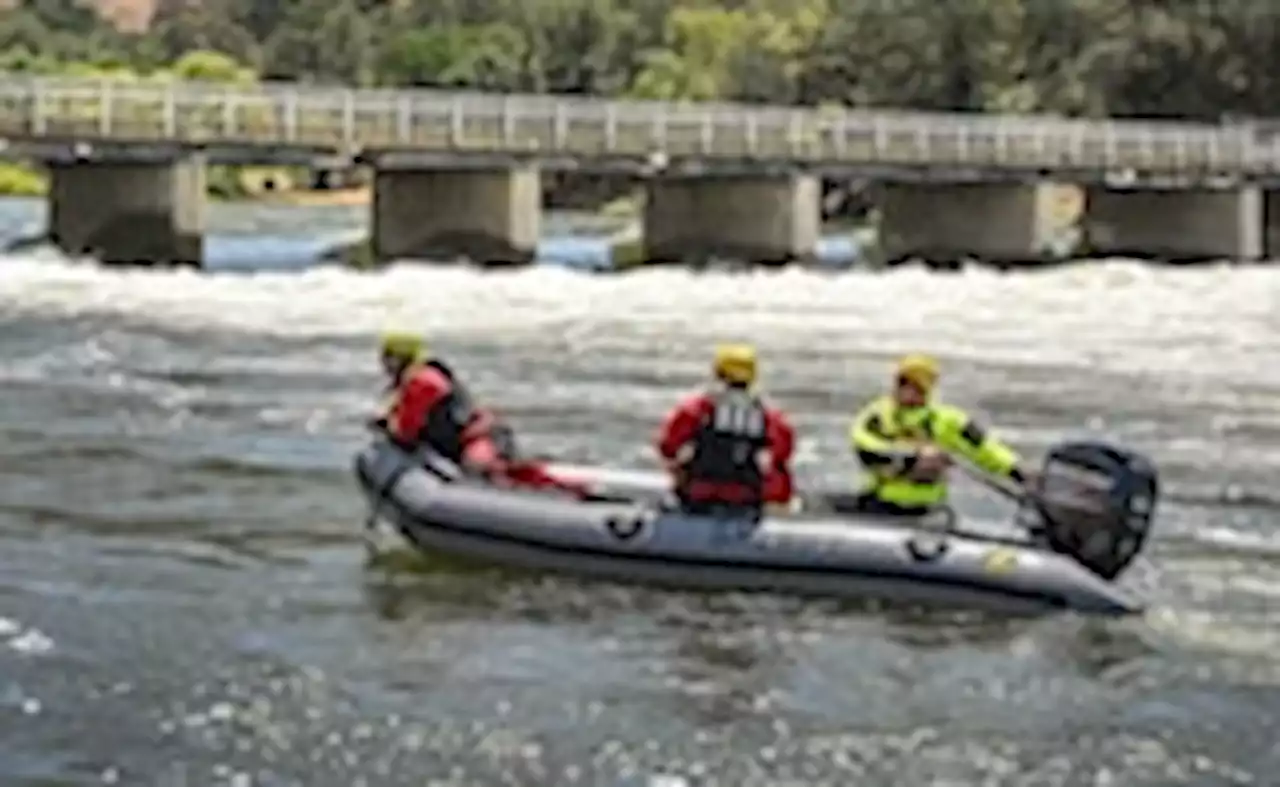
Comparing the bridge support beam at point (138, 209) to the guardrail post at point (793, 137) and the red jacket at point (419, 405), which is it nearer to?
the guardrail post at point (793, 137)

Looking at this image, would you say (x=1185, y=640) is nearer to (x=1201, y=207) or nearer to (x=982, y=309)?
(x=982, y=309)

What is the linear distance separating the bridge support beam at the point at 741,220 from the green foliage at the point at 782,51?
2609 centimetres

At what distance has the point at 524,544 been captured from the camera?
18.5m

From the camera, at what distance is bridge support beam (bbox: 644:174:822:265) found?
5684cm

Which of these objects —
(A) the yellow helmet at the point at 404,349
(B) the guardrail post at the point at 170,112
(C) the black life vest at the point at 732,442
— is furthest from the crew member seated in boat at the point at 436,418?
(B) the guardrail post at the point at 170,112

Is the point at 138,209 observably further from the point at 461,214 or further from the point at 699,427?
the point at 699,427

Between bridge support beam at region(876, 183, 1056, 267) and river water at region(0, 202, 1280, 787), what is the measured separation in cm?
2575

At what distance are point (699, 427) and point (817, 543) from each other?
99cm

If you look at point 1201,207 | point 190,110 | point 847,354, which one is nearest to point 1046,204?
point 1201,207

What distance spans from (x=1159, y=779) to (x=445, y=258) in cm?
4033

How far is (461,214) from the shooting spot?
2131 inches

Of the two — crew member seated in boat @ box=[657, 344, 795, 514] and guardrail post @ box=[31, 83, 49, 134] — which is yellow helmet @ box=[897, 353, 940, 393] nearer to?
crew member seated in boat @ box=[657, 344, 795, 514]

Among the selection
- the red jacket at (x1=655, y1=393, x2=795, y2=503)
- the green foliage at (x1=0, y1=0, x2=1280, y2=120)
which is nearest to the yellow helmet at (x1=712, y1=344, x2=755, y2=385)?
the red jacket at (x1=655, y1=393, x2=795, y2=503)

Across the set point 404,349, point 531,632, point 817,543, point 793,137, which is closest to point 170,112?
point 793,137
